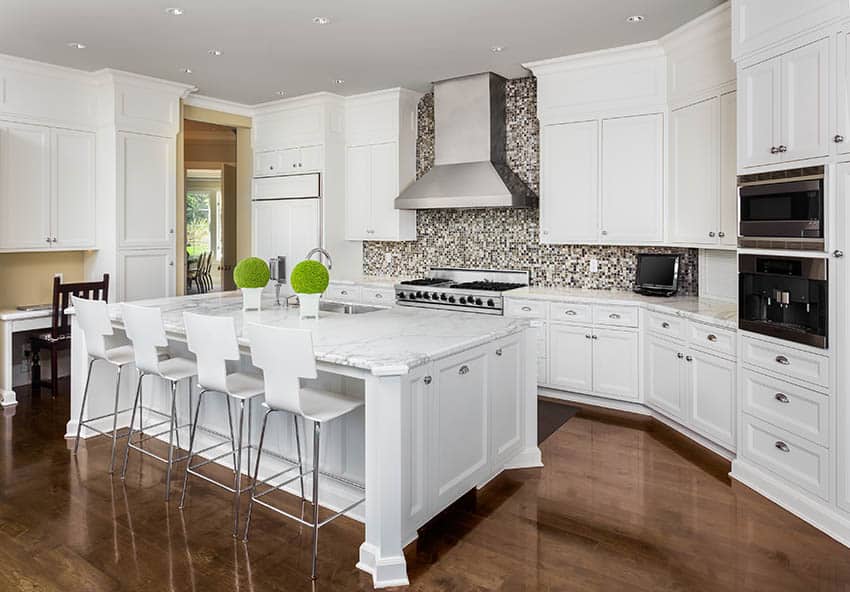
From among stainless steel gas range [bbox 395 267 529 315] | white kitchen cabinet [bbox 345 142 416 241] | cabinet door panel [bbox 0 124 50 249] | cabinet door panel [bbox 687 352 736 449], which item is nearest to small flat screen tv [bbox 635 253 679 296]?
cabinet door panel [bbox 687 352 736 449]

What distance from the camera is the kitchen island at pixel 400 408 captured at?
7.90 ft

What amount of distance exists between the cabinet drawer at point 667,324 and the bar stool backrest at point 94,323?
3.44m

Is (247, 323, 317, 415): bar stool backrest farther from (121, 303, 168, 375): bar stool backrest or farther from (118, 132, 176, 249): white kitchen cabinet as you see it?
(118, 132, 176, 249): white kitchen cabinet

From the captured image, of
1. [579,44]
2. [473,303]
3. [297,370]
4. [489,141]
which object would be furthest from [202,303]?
[579,44]

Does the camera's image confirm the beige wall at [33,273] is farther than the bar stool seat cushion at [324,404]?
Yes

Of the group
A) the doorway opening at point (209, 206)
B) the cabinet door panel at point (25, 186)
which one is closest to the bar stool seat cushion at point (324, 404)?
the cabinet door panel at point (25, 186)

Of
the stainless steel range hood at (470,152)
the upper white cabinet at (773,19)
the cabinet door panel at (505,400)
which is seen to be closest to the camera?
the upper white cabinet at (773,19)

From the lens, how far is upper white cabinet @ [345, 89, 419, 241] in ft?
19.7

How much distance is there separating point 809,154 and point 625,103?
81.5 inches

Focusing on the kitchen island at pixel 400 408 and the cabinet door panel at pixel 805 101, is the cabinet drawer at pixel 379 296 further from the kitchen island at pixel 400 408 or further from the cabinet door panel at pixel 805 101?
the cabinet door panel at pixel 805 101

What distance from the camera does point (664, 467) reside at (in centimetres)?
350

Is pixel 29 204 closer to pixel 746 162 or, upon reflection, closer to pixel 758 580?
pixel 746 162

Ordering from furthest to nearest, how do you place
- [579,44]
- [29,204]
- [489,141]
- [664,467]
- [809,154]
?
[489,141]
[29,204]
[579,44]
[664,467]
[809,154]

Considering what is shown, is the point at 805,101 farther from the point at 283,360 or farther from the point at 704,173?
the point at 283,360
